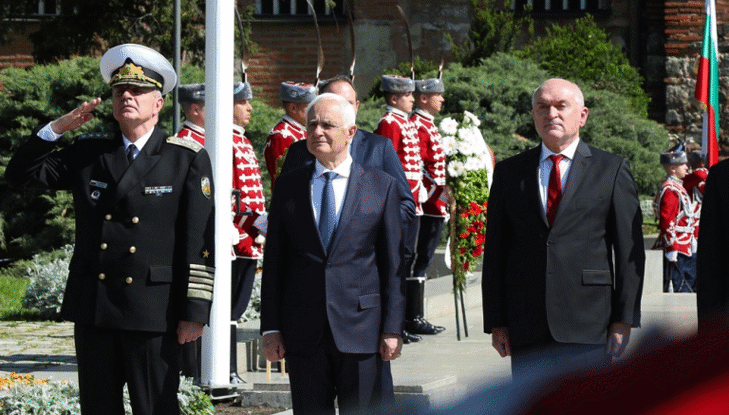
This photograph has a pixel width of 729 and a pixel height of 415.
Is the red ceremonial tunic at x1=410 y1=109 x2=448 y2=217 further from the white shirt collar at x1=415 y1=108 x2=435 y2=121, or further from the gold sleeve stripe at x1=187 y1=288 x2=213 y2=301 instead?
the gold sleeve stripe at x1=187 y1=288 x2=213 y2=301

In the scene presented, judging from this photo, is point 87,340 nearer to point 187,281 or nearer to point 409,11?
point 187,281

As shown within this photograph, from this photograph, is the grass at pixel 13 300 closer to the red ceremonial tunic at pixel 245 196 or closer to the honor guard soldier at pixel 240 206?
the honor guard soldier at pixel 240 206

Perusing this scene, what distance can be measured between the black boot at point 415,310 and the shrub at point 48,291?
10.8 feet

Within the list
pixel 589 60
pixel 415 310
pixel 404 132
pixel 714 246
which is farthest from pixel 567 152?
pixel 589 60

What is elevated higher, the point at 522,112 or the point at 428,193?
the point at 522,112

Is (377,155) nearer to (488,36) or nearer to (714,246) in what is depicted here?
(714,246)

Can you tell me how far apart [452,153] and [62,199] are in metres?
6.25

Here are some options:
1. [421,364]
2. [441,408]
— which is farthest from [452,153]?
[441,408]

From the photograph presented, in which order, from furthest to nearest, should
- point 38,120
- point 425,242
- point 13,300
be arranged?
point 38,120, point 13,300, point 425,242

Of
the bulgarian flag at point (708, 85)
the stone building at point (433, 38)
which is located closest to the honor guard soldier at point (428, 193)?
the bulgarian flag at point (708, 85)

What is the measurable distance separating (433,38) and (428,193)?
14.1 meters

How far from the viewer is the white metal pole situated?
287 inches

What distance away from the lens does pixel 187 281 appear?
5.19 m

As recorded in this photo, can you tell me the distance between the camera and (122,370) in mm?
5242
